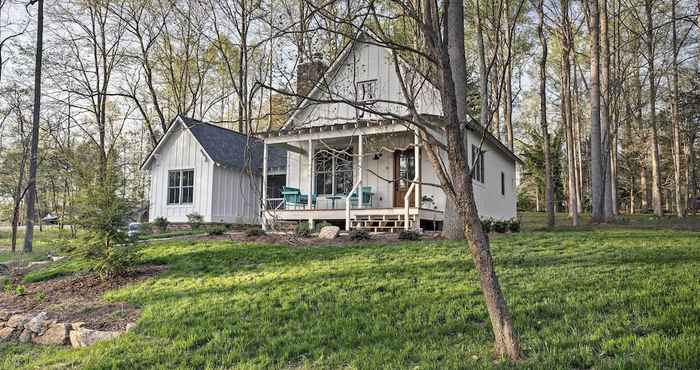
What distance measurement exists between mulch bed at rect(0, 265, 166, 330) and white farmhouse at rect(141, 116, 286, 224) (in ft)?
28.5

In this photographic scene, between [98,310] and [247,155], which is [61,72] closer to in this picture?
[98,310]

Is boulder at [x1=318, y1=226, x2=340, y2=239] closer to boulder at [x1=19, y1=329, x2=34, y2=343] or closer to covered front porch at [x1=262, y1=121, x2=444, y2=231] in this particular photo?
covered front porch at [x1=262, y1=121, x2=444, y2=231]

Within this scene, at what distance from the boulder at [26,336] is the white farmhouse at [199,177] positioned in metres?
11.4

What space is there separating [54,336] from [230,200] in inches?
500

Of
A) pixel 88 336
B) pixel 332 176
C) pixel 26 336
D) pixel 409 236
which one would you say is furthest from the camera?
pixel 332 176

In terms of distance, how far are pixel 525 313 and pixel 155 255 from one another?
7.74 meters

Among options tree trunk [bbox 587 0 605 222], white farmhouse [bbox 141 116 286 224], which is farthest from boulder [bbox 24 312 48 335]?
tree trunk [bbox 587 0 605 222]

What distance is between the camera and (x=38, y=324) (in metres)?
5.91

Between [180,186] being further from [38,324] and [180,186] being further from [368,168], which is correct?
[38,324]

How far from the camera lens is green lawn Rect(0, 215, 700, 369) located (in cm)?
370

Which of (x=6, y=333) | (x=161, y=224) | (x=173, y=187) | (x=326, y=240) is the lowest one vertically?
(x=6, y=333)

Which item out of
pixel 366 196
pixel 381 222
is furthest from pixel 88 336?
pixel 366 196

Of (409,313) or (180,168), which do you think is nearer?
(409,313)

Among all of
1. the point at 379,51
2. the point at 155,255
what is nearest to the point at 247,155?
the point at 155,255
